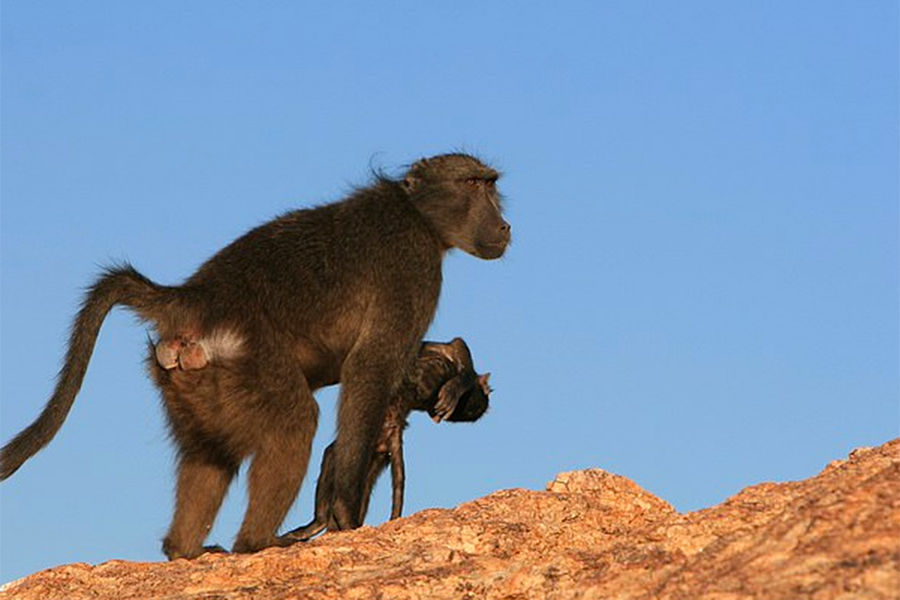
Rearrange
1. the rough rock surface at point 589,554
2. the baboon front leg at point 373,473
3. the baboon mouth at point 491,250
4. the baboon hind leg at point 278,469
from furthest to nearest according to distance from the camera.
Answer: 1. the baboon mouth at point 491,250
2. the baboon front leg at point 373,473
3. the baboon hind leg at point 278,469
4. the rough rock surface at point 589,554

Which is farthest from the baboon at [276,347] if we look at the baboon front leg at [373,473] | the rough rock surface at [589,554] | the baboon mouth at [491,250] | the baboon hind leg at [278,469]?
the rough rock surface at [589,554]

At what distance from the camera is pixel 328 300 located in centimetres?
745

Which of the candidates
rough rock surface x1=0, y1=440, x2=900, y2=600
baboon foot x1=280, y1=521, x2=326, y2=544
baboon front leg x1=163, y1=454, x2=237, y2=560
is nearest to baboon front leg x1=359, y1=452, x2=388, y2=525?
baboon foot x1=280, y1=521, x2=326, y2=544

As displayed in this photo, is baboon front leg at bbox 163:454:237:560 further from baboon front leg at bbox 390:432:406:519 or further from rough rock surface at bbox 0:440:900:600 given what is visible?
rough rock surface at bbox 0:440:900:600

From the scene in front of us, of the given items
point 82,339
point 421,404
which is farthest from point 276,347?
point 421,404

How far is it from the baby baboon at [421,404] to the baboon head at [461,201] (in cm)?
66

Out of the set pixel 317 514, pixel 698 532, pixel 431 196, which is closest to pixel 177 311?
pixel 317 514

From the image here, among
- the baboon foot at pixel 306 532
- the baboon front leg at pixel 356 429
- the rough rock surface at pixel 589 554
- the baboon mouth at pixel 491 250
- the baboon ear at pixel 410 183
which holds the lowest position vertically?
the rough rock surface at pixel 589 554

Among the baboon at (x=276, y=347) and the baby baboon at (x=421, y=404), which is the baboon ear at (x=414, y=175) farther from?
the baby baboon at (x=421, y=404)

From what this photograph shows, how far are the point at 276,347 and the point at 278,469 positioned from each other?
63 centimetres

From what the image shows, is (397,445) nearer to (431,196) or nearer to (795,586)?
(431,196)

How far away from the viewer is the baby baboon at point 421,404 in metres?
7.70

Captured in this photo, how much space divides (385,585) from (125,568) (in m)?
1.67

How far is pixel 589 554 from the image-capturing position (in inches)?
174
